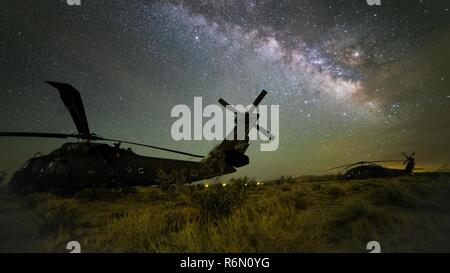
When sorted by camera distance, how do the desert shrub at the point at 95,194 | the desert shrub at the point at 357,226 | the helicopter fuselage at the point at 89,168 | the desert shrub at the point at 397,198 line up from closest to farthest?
1. the desert shrub at the point at 357,226
2. the desert shrub at the point at 397,198
3. the desert shrub at the point at 95,194
4. the helicopter fuselage at the point at 89,168

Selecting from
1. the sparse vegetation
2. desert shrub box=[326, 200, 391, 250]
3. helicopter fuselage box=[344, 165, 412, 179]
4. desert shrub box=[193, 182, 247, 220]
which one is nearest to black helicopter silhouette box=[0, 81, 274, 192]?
the sparse vegetation

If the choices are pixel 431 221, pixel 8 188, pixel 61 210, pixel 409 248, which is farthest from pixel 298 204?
pixel 8 188

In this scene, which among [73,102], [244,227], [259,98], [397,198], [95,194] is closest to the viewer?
[244,227]

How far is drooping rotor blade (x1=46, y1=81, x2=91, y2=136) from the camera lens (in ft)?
31.6

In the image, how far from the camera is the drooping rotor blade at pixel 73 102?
9.62 metres

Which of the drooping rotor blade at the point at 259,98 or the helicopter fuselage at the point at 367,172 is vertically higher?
the drooping rotor blade at the point at 259,98

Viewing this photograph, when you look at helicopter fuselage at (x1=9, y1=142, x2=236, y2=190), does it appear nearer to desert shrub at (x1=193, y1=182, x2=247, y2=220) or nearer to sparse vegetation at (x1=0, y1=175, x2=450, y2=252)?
sparse vegetation at (x1=0, y1=175, x2=450, y2=252)

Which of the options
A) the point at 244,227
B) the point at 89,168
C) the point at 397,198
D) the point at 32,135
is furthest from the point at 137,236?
the point at 397,198

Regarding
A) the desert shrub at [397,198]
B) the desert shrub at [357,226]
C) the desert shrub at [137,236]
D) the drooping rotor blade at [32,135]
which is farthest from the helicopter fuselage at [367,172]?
the drooping rotor blade at [32,135]

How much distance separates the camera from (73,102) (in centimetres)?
1026

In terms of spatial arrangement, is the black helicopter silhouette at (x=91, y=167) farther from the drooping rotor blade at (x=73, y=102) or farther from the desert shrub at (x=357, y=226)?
the desert shrub at (x=357, y=226)

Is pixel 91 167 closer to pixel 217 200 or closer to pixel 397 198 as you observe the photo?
pixel 217 200

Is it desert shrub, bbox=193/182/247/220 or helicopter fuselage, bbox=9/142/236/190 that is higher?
helicopter fuselage, bbox=9/142/236/190
